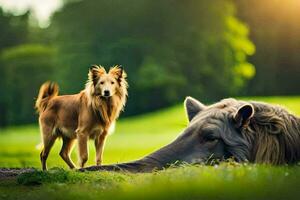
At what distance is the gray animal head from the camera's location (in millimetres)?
7438

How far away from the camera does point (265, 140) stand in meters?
7.59

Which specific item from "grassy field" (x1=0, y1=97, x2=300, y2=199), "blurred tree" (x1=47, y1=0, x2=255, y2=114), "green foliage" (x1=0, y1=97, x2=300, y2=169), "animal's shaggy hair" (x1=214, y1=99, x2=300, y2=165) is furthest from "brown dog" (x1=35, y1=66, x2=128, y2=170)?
"blurred tree" (x1=47, y1=0, x2=255, y2=114)

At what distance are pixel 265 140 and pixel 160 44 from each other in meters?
29.5

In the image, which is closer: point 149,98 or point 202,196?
point 202,196

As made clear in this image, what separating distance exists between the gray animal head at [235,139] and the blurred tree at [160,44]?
24948mm

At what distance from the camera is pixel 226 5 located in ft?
128

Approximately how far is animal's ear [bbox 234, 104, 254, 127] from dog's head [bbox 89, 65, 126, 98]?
159 inches

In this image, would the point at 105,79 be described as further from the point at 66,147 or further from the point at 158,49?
the point at 158,49

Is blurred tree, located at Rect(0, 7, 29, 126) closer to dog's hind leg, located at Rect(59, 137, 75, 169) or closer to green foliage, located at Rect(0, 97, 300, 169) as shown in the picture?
green foliage, located at Rect(0, 97, 300, 169)

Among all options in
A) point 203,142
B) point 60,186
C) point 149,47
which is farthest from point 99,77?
point 149,47

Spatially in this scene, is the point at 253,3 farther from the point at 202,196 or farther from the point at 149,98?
the point at 202,196

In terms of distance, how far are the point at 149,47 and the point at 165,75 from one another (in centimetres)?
213

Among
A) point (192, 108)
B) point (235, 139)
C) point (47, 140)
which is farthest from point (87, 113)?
point (235, 139)

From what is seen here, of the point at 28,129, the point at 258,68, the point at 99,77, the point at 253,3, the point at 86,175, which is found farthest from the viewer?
the point at 253,3
